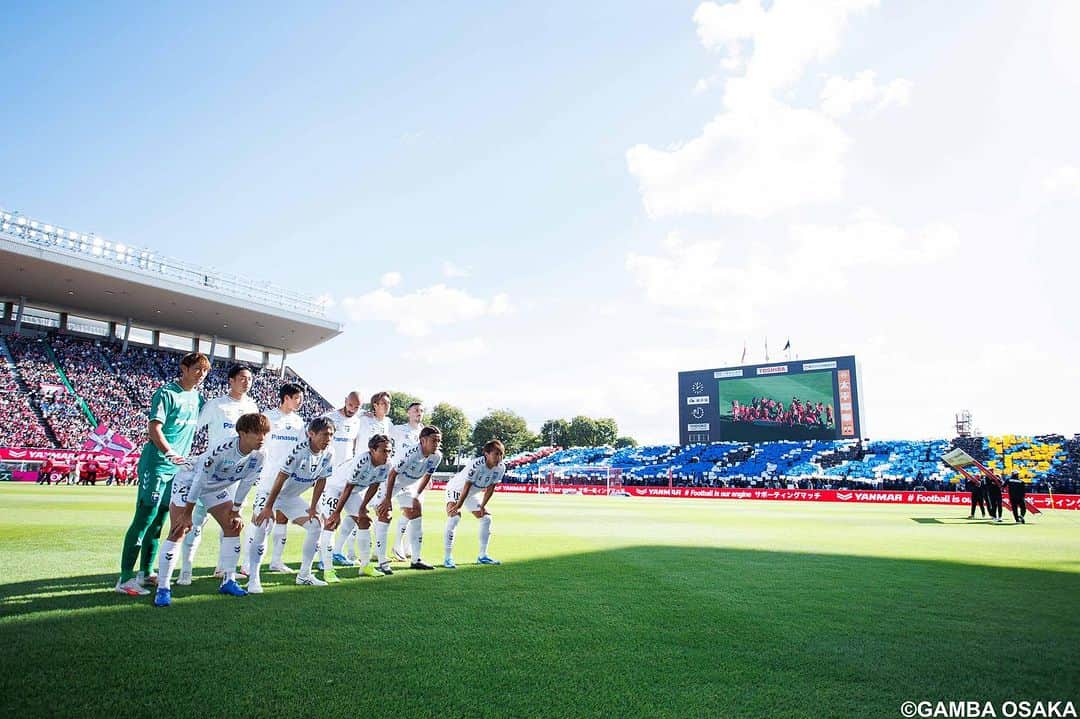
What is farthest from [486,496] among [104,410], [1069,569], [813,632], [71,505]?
[104,410]

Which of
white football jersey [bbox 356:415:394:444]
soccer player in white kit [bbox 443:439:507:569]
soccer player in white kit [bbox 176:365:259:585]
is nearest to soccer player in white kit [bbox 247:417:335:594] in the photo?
soccer player in white kit [bbox 176:365:259:585]

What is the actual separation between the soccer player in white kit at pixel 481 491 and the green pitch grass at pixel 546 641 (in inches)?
19.3

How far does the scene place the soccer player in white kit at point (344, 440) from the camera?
8969 millimetres

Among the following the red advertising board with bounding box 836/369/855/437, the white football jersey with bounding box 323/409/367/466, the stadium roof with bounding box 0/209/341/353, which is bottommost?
the white football jersey with bounding box 323/409/367/466

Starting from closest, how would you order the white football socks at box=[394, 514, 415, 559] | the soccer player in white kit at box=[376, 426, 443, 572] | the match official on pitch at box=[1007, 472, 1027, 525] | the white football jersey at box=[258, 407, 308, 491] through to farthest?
1. the white football jersey at box=[258, 407, 308, 491]
2. the soccer player in white kit at box=[376, 426, 443, 572]
3. the white football socks at box=[394, 514, 415, 559]
4. the match official on pitch at box=[1007, 472, 1027, 525]

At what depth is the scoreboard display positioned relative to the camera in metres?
45.3

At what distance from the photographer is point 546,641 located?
4789mm

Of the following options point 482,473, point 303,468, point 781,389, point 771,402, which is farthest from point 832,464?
point 303,468

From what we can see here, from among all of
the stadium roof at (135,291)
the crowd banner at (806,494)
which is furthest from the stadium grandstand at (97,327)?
the crowd banner at (806,494)

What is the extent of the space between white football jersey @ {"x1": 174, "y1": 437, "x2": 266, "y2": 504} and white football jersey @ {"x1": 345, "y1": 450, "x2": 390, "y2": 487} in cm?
168

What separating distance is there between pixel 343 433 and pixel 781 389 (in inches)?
1729

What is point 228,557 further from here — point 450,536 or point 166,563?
point 450,536

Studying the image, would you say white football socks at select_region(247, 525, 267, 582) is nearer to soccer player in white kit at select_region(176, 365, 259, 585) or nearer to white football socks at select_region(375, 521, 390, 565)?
soccer player in white kit at select_region(176, 365, 259, 585)

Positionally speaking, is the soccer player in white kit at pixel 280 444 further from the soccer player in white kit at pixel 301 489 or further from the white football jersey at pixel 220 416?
the white football jersey at pixel 220 416
